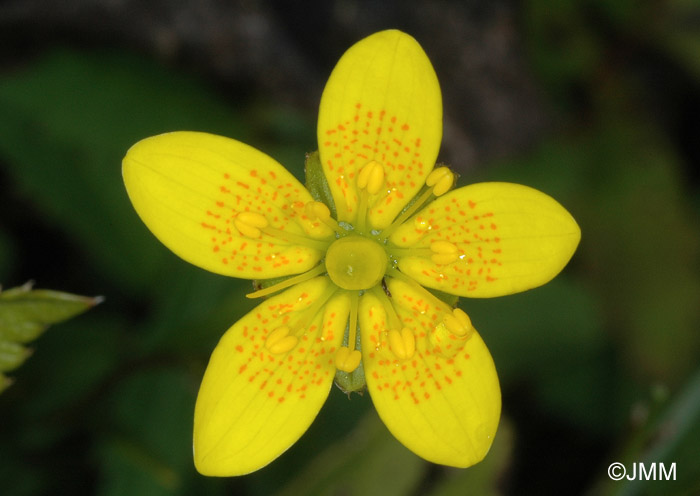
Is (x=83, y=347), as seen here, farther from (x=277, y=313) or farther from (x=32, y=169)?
(x=277, y=313)

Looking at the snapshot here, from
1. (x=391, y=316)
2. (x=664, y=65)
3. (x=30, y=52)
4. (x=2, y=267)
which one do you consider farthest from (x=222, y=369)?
(x=664, y=65)

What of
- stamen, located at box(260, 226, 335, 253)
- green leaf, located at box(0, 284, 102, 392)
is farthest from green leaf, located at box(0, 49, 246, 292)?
stamen, located at box(260, 226, 335, 253)

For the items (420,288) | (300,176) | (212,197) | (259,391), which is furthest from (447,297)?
(300,176)

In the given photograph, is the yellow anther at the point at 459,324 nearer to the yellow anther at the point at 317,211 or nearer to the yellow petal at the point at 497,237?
the yellow petal at the point at 497,237

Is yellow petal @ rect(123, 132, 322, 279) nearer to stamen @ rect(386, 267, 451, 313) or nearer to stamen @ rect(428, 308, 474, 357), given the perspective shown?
stamen @ rect(386, 267, 451, 313)

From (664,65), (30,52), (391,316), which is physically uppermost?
(664,65)

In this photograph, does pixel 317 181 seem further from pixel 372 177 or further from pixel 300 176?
pixel 300 176
